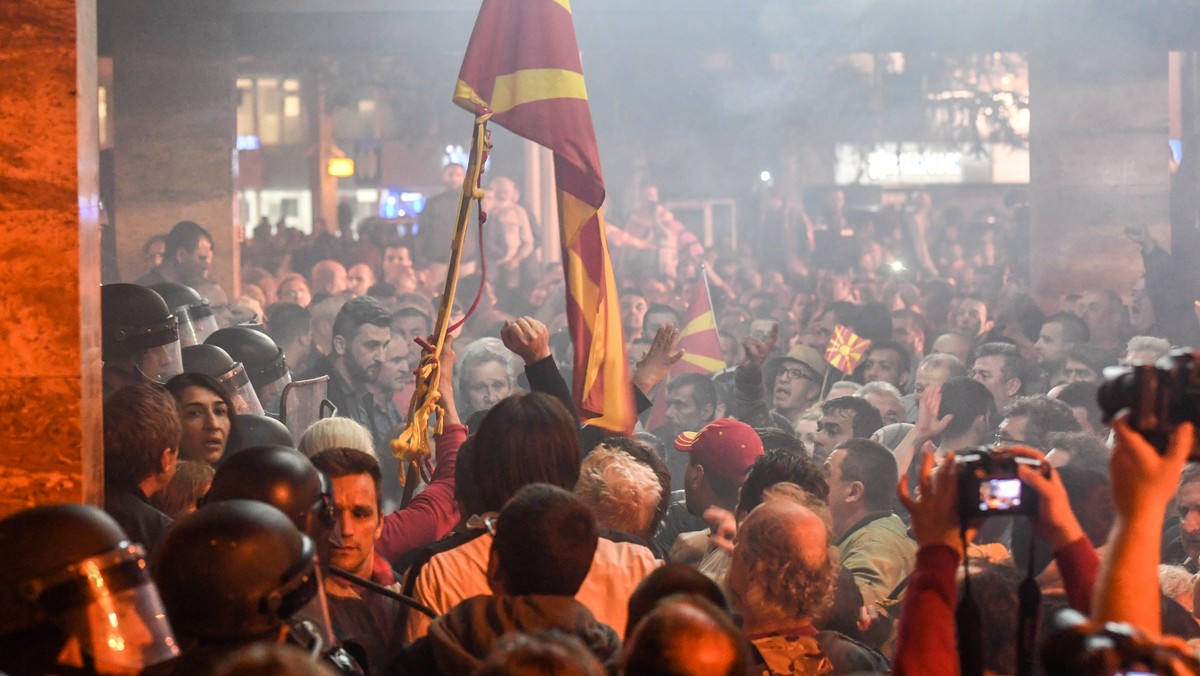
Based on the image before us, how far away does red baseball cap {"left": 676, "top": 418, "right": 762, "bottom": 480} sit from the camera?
442 centimetres

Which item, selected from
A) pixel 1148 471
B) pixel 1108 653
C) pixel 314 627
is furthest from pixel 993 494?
pixel 314 627

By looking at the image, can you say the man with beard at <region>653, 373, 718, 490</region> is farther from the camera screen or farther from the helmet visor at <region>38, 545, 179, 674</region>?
the helmet visor at <region>38, 545, 179, 674</region>

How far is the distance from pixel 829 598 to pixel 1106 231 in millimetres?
11487

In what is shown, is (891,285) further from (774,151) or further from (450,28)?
(774,151)

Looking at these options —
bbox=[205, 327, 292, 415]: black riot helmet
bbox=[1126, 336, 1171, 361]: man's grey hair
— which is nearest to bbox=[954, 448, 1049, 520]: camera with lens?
bbox=[205, 327, 292, 415]: black riot helmet

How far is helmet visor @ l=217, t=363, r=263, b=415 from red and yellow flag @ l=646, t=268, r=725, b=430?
3146 mm

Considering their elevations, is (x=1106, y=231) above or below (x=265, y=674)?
above

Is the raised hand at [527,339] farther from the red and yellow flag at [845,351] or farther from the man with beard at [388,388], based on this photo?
the red and yellow flag at [845,351]

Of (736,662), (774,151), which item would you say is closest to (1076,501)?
(736,662)

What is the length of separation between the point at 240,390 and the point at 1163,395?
12.7ft

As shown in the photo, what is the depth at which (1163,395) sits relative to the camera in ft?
6.42

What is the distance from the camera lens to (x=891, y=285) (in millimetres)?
13516

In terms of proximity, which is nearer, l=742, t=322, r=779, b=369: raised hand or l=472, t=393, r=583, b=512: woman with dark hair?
l=472, t=393, r=583, b=512: woman with dark hair

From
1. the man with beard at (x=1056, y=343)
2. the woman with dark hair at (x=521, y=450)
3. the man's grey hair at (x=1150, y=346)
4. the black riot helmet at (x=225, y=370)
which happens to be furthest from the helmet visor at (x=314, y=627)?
the man with beard at (x=1056, y=343)
